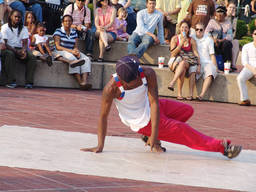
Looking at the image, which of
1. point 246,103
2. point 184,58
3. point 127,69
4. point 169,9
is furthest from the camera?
point 169,9

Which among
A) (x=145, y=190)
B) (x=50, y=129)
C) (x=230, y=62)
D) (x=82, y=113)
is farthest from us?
(x=230, y=62)

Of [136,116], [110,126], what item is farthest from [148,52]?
[136,116]

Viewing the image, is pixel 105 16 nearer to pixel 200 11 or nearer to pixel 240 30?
pixel 200 11

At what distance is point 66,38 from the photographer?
37.8 ft

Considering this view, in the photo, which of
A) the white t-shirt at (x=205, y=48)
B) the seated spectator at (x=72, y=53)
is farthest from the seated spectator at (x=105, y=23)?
the white t-shirt at (x=205, y=48)

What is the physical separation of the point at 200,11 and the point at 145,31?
142 cm

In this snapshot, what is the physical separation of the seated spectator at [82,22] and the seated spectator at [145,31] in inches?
35.7

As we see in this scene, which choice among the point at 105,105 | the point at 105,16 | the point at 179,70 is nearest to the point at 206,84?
the point at 179,70

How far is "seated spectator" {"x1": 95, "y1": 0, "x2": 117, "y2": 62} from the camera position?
12.2 meters

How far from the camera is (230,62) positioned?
1190 centimetres

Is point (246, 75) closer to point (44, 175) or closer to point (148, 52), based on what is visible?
point (148, 52)

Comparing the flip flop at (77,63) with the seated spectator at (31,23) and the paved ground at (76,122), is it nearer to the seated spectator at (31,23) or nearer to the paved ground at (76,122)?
the paved ground at (76,122)

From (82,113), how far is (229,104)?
11.7ft

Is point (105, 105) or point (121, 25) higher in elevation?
point (121, 25)
